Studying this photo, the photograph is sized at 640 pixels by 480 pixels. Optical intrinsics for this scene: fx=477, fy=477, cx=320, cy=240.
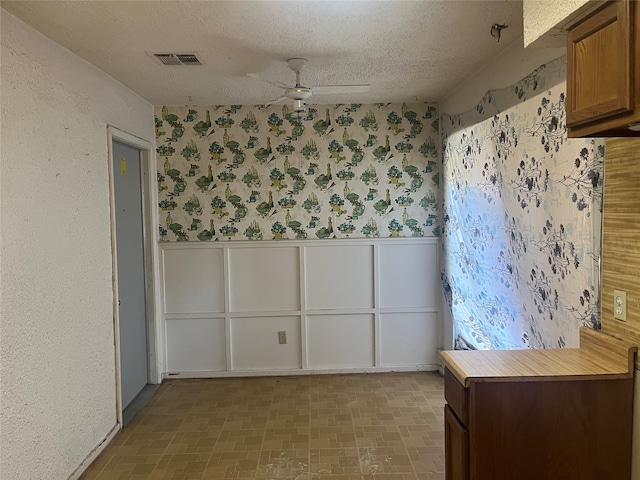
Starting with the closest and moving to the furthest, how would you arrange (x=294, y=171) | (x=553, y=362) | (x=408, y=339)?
(x=553, y=362), (x=294, y=171), (x=408, y=339)

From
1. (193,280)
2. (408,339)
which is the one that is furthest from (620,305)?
(193,280)

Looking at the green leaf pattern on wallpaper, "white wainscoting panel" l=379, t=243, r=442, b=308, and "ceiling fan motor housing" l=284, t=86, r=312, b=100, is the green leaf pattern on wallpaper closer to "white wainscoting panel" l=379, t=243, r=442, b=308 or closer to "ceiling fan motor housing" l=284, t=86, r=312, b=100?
"white wainscoting panel" l=379, t=243, r=442, b=308

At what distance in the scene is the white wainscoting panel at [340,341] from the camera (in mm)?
4512

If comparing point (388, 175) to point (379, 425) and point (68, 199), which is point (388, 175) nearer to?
point (379, 425)

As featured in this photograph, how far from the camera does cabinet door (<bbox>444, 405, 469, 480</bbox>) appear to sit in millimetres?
1843

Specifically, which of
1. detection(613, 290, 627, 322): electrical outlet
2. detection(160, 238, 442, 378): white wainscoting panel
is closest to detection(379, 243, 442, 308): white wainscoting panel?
detection(160, 238, 442, 378): white wainscoting panel

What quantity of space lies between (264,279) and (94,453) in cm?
197

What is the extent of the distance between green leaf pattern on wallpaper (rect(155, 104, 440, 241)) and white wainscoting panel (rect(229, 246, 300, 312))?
161mm

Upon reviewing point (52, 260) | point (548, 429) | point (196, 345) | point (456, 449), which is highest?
point (52, 260)

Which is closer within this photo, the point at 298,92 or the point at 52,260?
the point at 52,260

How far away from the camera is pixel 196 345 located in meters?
4.48

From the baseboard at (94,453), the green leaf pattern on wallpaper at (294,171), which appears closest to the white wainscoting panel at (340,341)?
the green leaf pattern on wallpaper at (294,171)

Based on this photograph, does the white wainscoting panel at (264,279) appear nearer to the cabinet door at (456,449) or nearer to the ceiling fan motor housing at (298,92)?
the ceiling fan motor housing at (298,92)

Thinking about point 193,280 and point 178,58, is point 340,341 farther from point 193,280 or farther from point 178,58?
point 178,58
